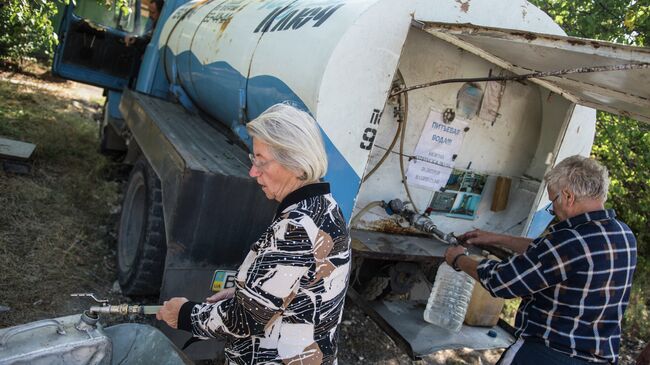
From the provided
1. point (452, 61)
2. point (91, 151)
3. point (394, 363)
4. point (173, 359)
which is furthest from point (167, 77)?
point (173, 359)

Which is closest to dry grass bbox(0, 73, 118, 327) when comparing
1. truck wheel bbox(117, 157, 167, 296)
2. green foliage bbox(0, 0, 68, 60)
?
truck wheel bbox(117, 157, 167, 296)

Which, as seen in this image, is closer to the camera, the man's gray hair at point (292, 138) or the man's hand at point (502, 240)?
the man's gray hair at point (292, 138)

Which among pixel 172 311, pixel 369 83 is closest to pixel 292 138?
pixel 172 311

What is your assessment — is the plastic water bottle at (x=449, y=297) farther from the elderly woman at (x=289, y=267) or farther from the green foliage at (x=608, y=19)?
the green foliage at (x=608, y=19)

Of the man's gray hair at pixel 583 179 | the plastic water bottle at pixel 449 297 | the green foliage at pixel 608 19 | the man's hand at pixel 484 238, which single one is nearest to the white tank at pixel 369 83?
the plastic water bottle at pixel 449 297

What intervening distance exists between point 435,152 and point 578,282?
162 cm

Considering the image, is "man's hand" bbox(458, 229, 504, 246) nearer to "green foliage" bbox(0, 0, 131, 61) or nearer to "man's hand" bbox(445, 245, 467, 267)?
"man's hand" bbox(445, 245, 467, 267)

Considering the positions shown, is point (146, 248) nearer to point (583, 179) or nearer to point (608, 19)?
point (583, 179)

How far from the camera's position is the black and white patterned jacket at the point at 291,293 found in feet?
4.66

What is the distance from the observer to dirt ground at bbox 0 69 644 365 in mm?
3172

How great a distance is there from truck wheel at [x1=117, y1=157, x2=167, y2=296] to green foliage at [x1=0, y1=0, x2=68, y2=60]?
1849mm

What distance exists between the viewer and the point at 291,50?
282 centimetres

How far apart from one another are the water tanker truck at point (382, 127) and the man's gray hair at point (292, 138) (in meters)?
1.01

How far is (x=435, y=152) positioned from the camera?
3.51 meters
